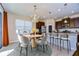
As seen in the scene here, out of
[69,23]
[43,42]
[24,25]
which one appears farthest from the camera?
[43,42]

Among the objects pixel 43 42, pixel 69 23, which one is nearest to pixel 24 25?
pixel 69 23

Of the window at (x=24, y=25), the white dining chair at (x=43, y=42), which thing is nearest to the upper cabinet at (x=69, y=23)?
the window at (x=24, y=25)

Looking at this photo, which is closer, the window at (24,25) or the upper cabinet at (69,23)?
the window at (24,25)

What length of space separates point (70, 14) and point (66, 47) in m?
1.50

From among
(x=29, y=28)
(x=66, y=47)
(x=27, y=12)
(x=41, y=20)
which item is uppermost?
(x=27, y=12)

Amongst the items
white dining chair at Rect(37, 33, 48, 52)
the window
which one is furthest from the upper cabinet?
white dining chair at Rect(37, 33, 48, 52)

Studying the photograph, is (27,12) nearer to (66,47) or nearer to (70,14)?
(70,14)

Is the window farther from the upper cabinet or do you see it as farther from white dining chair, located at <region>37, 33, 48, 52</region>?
white dining chair, located at <region>37, 33, 48, 52</region>

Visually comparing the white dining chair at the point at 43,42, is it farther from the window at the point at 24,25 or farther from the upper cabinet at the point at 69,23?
the window at the point at 24,25

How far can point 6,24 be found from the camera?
4.36 meters

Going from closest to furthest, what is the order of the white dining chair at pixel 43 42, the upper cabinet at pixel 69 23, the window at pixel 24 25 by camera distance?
1. the window at pixel 24 25
2. the upper cabinet at pixel 69 23
3. the white dining chair at pixel 43 42

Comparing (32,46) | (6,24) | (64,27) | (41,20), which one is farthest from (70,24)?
(6,24)

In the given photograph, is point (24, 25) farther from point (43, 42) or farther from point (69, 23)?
point (43, 42)

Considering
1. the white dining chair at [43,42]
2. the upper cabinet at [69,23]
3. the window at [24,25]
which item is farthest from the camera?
the white dining chair at [43,42]
